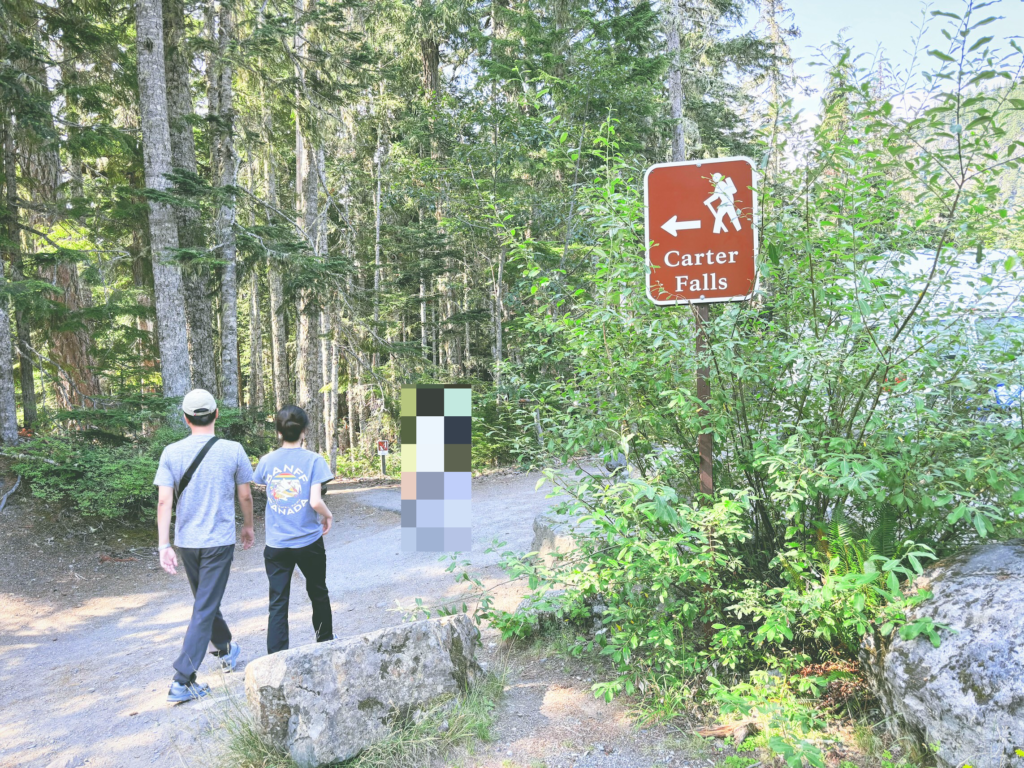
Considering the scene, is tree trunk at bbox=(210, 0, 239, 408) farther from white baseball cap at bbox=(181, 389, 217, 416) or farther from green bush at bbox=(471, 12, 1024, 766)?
green bush at bbox=(471, 12, 1024, 766)

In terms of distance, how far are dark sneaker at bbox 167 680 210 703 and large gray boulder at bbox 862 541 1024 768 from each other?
4192 mm

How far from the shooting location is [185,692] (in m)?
4.09

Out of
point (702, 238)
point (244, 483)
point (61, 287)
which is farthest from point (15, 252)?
point (702, 238)

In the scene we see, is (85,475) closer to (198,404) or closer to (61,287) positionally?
(198,404)

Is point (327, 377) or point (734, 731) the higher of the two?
point (327, 377)

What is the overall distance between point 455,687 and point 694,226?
3086 millimetres

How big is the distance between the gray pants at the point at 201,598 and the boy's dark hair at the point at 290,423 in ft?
3.01

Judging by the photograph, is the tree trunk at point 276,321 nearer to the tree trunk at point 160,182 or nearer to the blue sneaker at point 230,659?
the tree trunk at point 160,182

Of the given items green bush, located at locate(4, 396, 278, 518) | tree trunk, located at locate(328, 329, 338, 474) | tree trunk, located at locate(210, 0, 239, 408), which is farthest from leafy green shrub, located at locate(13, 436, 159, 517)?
tree trunk, located at locate(328, 329, 338, 474)

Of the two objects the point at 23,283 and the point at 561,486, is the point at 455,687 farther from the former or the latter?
the point at 23,283

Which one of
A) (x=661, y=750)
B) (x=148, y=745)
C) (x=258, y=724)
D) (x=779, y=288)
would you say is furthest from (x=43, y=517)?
(x=779, y=288)

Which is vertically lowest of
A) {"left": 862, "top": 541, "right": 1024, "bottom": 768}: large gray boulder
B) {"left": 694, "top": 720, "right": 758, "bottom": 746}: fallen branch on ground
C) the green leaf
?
{"left": 694, "top": 720, "right": 758, "bottom": 746}: fallen branch on ground

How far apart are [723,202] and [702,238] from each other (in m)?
0.23

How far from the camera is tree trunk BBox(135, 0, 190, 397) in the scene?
30.9ft
